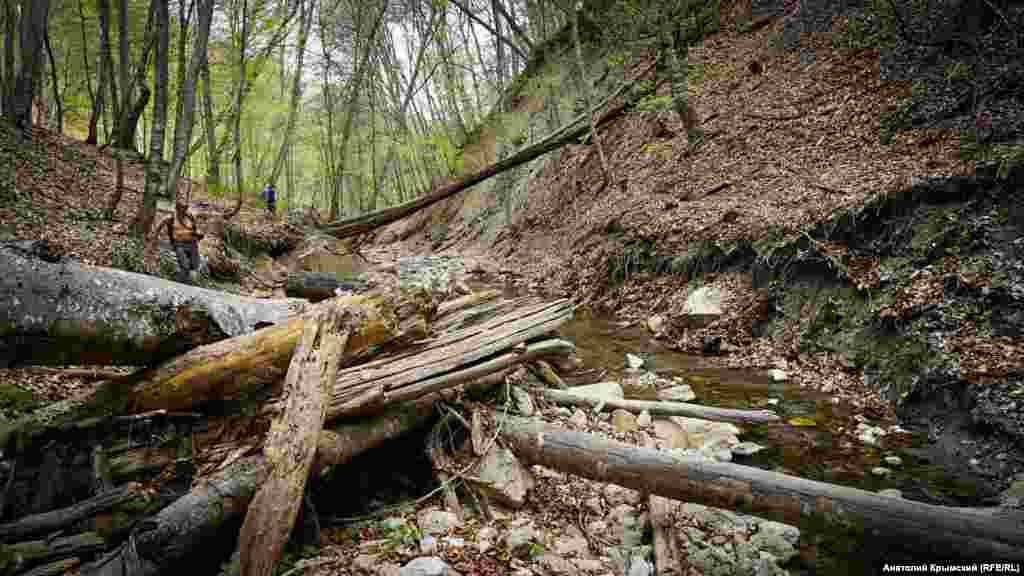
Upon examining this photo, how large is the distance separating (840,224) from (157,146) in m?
11.1

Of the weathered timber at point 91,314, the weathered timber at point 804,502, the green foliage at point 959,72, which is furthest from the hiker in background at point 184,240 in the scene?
the green foliage at point 959,72

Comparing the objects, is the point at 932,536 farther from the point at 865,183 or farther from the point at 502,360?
the point at 865,183

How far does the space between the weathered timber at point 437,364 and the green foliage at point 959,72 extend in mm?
7431

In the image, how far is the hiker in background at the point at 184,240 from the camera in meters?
8.40

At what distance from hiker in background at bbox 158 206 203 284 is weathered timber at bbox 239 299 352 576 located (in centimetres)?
674

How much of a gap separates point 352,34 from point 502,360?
76.5ft

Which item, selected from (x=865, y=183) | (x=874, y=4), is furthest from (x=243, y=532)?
(x=874, y=4)

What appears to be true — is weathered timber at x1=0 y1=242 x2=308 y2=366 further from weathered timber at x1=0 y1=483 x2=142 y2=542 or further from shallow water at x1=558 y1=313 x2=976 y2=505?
shallow water at x1=558 y1=313 x2=976 y2=505

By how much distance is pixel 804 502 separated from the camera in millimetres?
2709

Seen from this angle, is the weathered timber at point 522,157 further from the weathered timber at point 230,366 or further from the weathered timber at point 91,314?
the weathered timber at point 91,314

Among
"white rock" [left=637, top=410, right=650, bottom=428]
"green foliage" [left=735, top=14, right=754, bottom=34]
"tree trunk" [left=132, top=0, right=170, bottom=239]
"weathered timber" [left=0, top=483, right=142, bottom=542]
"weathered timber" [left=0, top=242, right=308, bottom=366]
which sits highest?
"green foliage" [left=735, top=14, right=754, bottom=34]

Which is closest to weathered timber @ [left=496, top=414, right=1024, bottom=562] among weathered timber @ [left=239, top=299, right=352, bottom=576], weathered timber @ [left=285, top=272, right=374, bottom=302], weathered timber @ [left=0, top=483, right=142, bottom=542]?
weathered timber @ [left=239, top=299, right=352, bottom=576]

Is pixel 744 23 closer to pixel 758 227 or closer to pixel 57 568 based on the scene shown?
pixel 758 227

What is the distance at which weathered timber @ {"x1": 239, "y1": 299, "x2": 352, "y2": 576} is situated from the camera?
241 cm
